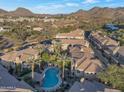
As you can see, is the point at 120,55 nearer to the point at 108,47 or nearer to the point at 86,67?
the point at 86,67

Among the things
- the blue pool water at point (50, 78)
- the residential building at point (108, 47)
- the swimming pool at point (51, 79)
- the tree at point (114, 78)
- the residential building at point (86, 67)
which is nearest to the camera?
the tree at point (114, 78)

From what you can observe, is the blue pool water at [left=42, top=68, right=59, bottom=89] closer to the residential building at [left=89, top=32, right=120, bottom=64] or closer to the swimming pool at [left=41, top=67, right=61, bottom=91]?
the swimming pool at [left=41, top=67, right=61, bottom=91]

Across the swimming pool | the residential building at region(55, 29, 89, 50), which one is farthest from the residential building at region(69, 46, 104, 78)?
the residential building at region(55, 29, 89, 50)

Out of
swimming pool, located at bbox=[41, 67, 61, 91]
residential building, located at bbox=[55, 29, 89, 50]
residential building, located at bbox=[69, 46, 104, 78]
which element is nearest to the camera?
swimming pool, located at bbox=[41, 67, 61, 91]

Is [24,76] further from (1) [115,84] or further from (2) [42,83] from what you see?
(1) [115,84]

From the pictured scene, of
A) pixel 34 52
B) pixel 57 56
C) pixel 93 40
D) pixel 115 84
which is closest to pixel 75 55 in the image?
pixel 57 56

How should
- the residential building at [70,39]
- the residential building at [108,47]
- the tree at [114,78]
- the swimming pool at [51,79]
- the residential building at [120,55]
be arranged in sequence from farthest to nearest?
the residential building at [70,39] < the residential building at [108,47] < the residential building at [120,55] < the swimming pool at [51,79] < the tree at [114,78]

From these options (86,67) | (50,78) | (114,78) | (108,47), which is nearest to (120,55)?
(86,67)

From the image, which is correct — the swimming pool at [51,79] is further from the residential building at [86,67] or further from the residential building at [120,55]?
the residential building at [120,55]

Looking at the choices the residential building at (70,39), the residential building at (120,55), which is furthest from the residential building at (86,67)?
the residential building at (70,39)
